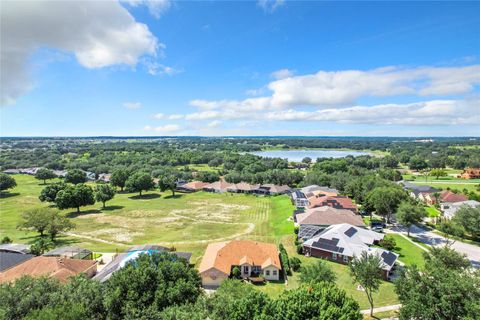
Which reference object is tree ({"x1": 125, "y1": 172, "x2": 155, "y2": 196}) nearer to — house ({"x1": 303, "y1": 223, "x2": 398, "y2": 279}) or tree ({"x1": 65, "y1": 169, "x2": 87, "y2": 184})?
tree ({"x1": 65, "y1": 169, "x2": 87, "y2": 184})

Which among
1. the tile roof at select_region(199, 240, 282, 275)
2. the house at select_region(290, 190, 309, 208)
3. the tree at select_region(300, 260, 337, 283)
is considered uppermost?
the tree at select_region(300, 260, 337, 283)

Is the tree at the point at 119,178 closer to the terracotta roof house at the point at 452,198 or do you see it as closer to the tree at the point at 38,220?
the tree at the point at 38,220

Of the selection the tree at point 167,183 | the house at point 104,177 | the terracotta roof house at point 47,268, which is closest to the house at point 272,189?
the tree at point 167,183

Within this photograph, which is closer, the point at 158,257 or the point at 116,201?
the point at 158,257

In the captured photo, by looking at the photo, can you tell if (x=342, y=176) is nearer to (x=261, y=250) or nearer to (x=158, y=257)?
(x=261, y=250)

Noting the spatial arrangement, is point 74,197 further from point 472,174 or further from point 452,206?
point 472,174

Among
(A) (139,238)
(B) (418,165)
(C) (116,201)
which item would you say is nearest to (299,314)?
(A) (139,238)

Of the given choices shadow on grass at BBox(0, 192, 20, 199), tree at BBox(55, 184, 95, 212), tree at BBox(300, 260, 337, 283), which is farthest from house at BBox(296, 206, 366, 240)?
shadow on grass at BBox(0, 192, 20, 199)
